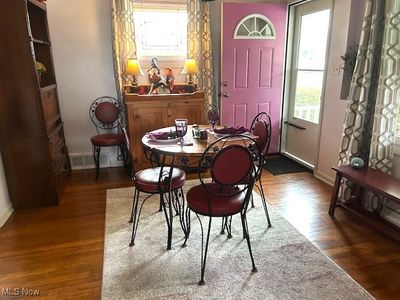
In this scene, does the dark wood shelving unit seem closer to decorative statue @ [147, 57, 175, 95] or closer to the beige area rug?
the beige area rug

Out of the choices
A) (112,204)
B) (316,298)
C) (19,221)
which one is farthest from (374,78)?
(19,221)

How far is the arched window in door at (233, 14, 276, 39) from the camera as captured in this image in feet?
12.2

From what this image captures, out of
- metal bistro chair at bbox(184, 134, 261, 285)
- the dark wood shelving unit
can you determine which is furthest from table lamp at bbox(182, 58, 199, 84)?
metal bistro chair at bbox(184, 134, 261, 285)

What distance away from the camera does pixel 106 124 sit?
380 centimetres

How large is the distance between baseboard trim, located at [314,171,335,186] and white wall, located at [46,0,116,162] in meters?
2.72

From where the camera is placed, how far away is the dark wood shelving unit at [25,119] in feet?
8.17

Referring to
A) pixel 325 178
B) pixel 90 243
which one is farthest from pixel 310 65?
pixel 90 243

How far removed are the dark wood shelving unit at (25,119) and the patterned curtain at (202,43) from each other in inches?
64.0

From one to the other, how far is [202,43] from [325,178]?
220 centimetres

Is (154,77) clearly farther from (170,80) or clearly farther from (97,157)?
(97,157)

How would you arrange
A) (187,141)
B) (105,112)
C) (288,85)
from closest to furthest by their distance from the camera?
(187,141), (105,112), (288,85)

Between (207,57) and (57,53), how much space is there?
5.92 feet

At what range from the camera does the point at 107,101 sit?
380 cm

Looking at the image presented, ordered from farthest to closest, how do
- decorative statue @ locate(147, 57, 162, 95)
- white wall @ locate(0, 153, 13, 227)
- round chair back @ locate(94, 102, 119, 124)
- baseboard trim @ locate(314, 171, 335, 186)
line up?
round chair back @ locate(94, 102, 119, 124)
decorative statue @ locate(147, 57, 162, 95)
baseboard trim @ locate(314, 171, 335, 186)
white wall @ locate(0, 153, 13, 227)
